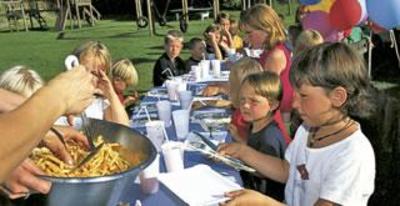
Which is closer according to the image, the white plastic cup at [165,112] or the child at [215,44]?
the white plastic cup at [165,112]

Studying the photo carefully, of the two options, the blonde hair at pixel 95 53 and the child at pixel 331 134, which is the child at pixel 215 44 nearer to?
the blonde hair at pixel 95 53

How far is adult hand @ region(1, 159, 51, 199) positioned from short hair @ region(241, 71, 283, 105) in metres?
1.79

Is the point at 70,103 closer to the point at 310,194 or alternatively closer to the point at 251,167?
the point at 310,194

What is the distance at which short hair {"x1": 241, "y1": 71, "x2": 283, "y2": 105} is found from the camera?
292 cm

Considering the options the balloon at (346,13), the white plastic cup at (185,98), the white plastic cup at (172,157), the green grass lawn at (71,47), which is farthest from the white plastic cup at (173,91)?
the green grass lawn at (71,47)

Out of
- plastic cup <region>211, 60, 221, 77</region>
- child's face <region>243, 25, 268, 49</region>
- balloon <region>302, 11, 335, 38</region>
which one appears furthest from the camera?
balloon <region>302, 11, 335, 38</region>

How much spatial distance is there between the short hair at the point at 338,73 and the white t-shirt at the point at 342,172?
120 millimetres

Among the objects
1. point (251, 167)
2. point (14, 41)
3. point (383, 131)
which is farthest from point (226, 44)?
point (14, 41)

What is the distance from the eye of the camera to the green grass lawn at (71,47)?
36.6 ft

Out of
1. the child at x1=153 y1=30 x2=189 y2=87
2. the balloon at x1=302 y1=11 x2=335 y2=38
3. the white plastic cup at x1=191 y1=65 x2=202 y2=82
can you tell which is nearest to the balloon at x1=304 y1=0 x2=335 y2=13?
the balloon at x1=302 y1=11 x2=335 y2=38

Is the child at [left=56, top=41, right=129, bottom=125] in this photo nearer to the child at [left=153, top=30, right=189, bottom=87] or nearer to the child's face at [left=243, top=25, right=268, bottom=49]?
the child's face at [left=243, top=25, right=268, bottom=49]

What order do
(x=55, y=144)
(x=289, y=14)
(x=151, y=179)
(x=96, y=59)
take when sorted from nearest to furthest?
(x=55, y=144) → (x=151, y=179) → (x=96, y=59) → (x=289, y=14)

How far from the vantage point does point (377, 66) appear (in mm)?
8867

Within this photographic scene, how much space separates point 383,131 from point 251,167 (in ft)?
10.9
